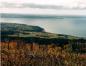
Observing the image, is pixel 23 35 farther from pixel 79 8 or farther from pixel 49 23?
pixel 79 8

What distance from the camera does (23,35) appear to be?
5.39 metres

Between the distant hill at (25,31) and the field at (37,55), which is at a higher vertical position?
the distant hill at (25,31)

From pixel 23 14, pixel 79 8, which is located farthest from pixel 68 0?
pixel 23 14

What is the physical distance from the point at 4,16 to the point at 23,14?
0.26 m

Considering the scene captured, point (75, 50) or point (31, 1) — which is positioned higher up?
point (31, 1)

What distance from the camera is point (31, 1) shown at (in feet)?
17.6

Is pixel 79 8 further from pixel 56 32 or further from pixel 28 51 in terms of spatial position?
pixel 28 51

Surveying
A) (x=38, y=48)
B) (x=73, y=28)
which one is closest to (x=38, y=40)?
(x=38, y=48)

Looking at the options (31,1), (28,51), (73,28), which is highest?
(31,1)

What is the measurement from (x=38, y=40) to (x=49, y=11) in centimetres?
43

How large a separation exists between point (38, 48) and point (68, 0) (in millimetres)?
787

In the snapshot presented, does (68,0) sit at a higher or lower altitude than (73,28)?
higher

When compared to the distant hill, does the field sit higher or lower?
lower

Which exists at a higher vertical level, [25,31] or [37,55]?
[25,31]
